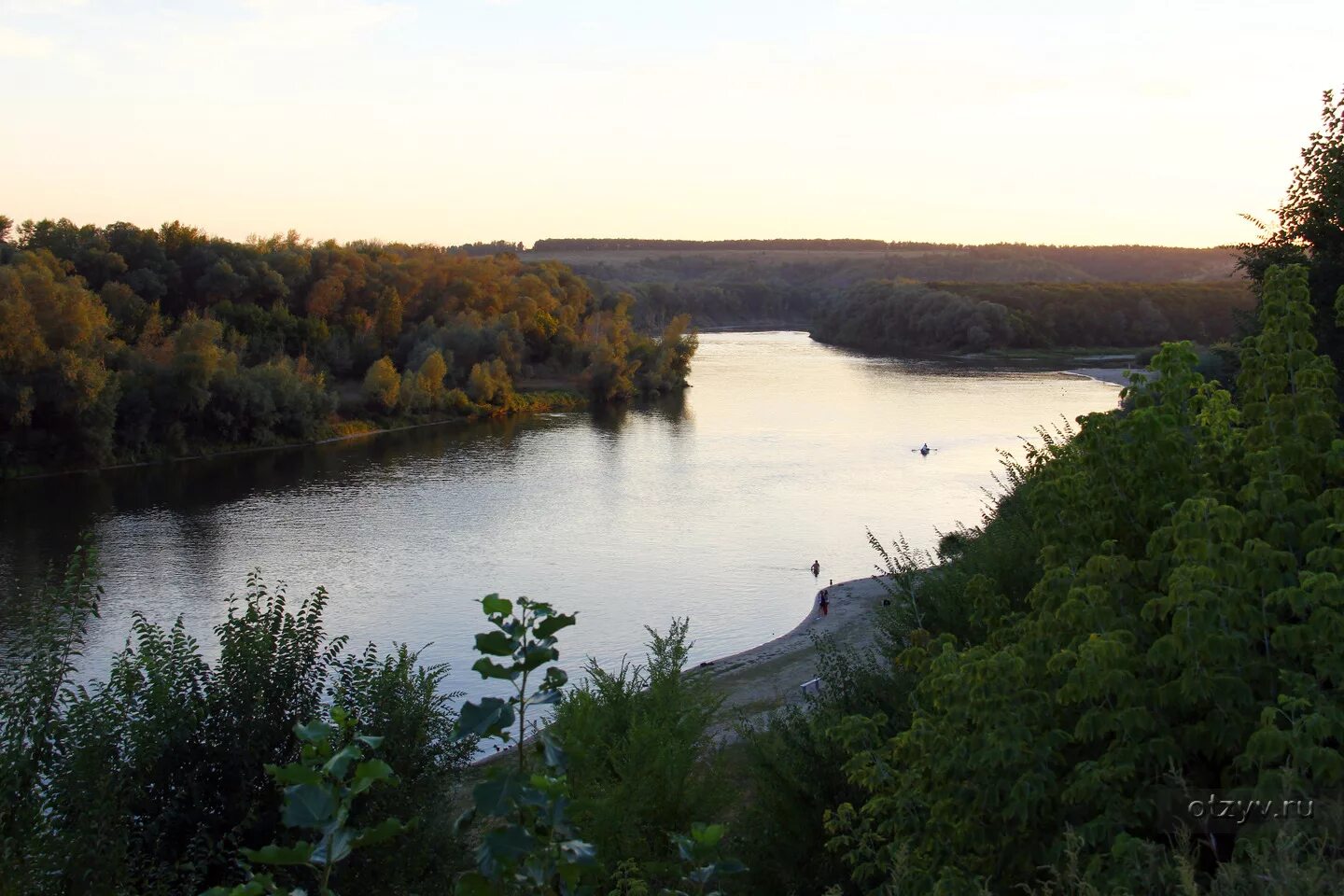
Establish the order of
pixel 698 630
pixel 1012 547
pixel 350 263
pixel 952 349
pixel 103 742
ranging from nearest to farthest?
1. pixel 103 742
2. pixel 1012 547
3. pixel 698 630
4. pixel 350 263
5. pixel 952 349

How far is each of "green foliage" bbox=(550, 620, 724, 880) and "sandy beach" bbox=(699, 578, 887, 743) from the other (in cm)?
480

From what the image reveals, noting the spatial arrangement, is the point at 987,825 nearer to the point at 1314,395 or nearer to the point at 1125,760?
the point at 1125,760

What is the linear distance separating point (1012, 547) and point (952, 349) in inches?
3477

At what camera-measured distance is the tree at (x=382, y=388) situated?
54.7 meters

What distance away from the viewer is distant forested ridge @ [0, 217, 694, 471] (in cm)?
4147

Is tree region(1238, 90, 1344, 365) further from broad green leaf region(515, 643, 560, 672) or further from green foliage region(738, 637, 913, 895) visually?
broad green leaf region(515, 643, 560, 672)

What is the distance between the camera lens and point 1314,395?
7465 mm


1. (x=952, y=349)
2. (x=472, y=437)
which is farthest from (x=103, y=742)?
(x=952, y=349)

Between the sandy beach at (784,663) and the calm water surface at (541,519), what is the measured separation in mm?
915

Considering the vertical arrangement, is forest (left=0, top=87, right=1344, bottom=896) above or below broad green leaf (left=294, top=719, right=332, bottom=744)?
below

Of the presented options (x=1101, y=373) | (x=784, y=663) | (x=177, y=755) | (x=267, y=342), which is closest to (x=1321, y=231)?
(x=784, y=663)

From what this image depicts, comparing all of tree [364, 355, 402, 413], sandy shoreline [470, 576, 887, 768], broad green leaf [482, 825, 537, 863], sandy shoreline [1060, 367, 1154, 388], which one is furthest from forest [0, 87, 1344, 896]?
sandy shoreline [1060, 367, 1154, 388]

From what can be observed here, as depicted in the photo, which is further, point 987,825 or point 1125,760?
point 987,825

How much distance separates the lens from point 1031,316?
101 metres
